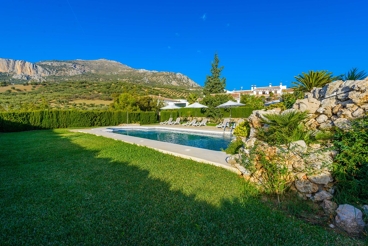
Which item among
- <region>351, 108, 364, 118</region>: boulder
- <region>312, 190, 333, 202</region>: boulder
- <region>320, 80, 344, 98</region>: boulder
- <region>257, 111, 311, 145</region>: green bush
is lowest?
<region>312, 190, 333, 202</region>: boulder

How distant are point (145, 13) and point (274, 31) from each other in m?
22.2

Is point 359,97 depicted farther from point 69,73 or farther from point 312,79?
point 69,73

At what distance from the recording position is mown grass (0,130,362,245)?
8.33 ft

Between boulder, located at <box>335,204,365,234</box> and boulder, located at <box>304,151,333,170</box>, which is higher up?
boulder, located at <box>304,151,333,170</box>

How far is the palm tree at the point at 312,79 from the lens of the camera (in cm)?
847

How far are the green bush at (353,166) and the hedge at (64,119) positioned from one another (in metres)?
20.0

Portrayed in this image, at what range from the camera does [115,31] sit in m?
41.2

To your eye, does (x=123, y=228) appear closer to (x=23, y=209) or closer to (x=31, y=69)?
(x=23, y=209)

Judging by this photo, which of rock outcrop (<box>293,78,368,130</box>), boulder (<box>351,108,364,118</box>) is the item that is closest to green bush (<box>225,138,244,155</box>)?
rock outcrop (<box>293,78,368,130</box>)

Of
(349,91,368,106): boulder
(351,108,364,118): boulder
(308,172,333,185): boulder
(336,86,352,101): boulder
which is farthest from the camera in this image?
(336,86,352,101): boulder

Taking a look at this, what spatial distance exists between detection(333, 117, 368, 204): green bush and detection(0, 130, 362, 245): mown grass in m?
1.01

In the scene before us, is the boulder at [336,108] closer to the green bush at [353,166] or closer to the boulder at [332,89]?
the boulder at [332,89]

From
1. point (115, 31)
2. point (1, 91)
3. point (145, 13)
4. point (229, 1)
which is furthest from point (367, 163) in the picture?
point (1, 91)

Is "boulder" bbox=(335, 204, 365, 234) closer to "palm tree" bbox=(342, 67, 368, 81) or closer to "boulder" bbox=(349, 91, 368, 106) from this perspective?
"boulder" bbox=(349, 91, 368, 106)
